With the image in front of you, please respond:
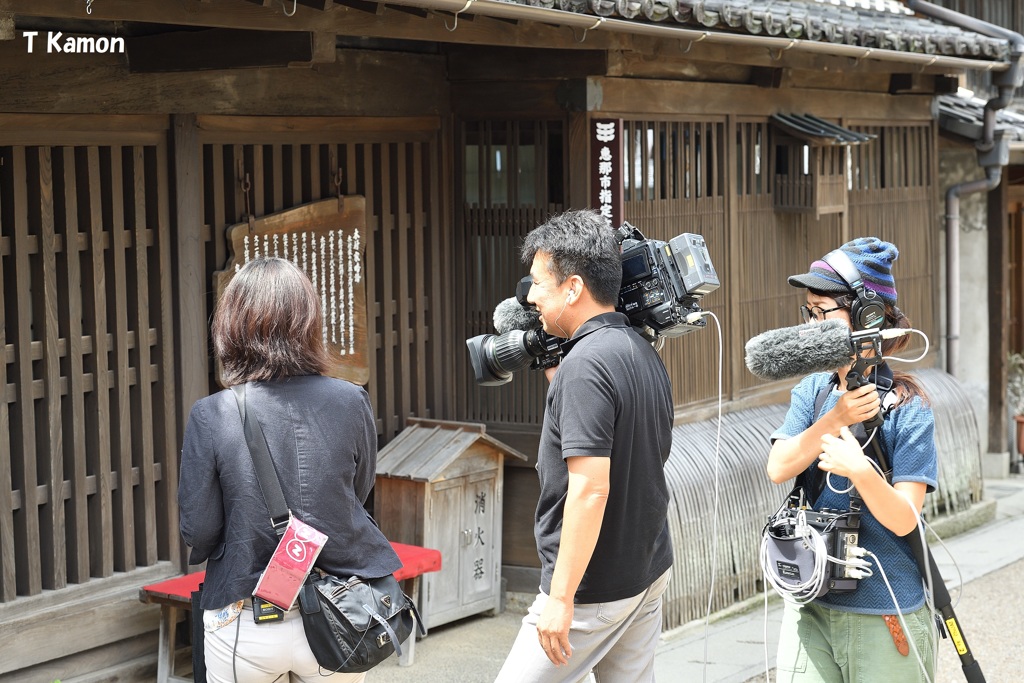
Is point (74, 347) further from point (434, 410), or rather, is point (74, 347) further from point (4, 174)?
point (434, 410)

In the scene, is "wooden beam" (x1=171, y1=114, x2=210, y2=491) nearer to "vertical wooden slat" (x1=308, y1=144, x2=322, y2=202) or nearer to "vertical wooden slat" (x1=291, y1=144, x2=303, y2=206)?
"vertical wooden slat" (x1=291, y1=144, x2=303, y2=206)

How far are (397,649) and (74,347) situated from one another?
2.87 metres

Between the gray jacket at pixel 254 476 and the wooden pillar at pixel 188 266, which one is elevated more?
the wooden pillar at pixel 188 266

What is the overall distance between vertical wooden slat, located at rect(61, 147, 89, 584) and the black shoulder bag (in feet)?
8.55

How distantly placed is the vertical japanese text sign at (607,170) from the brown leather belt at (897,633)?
3.77 meters

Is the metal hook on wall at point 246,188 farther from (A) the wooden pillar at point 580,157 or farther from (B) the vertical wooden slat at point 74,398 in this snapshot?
(A) the wooden pillar at point 580,157

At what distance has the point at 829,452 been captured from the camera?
13.3 feet

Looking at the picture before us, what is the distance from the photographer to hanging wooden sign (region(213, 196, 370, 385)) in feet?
23.0

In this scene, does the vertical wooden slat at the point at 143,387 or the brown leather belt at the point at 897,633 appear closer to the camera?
the brown leather belt at the point at 897,633

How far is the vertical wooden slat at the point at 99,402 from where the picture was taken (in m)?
6.16

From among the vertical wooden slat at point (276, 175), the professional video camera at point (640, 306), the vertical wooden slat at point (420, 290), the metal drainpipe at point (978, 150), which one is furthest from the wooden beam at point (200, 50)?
the metal drainpipe at point (978, 150)

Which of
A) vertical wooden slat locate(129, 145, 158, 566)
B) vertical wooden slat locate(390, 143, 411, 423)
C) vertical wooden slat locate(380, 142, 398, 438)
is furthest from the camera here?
vertical wooden slat locate(390, 143, 411, 423)

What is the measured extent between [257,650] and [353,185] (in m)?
4.15

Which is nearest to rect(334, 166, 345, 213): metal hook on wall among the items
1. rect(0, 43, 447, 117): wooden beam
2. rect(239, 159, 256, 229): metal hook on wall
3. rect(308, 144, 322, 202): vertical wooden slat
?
rect(308, 144, 322, 202): vertical wooden slat
